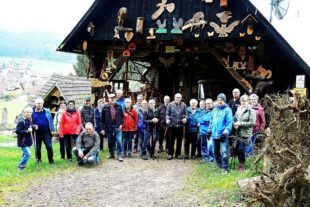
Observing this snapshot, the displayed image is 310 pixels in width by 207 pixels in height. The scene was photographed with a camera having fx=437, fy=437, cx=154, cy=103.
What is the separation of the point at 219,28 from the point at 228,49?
0.86m

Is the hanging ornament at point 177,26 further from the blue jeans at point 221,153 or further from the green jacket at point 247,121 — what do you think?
the blue jeans at point 221,153

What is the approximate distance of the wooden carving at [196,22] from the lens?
Answer: 1308 centimetres

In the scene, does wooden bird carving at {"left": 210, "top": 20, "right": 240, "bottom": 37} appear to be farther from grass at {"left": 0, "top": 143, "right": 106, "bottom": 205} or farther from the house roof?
the house roof

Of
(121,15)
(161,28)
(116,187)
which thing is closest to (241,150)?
(116,187)

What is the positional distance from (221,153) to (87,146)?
3.16 metres

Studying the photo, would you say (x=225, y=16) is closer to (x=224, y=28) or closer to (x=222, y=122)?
(x=224, y=28)

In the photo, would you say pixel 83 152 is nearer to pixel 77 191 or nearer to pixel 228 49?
pixel 77 191

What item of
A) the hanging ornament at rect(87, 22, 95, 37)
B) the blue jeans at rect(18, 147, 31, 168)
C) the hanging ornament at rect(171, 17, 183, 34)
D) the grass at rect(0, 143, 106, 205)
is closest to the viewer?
the grass at rect(0, 143, 106, 205)

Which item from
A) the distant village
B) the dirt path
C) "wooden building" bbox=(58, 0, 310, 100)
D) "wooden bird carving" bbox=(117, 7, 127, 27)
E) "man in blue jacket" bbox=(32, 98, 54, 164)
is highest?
the distant village

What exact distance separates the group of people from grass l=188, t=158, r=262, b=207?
0.35m

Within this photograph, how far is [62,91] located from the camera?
60.5 feet

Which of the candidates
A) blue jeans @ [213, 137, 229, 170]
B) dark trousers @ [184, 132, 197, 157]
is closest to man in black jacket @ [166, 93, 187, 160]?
dark trousers @ [184, 132, 197, 157]

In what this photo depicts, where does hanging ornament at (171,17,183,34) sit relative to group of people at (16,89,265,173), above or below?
above

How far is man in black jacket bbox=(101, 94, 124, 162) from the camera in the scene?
1115cm
